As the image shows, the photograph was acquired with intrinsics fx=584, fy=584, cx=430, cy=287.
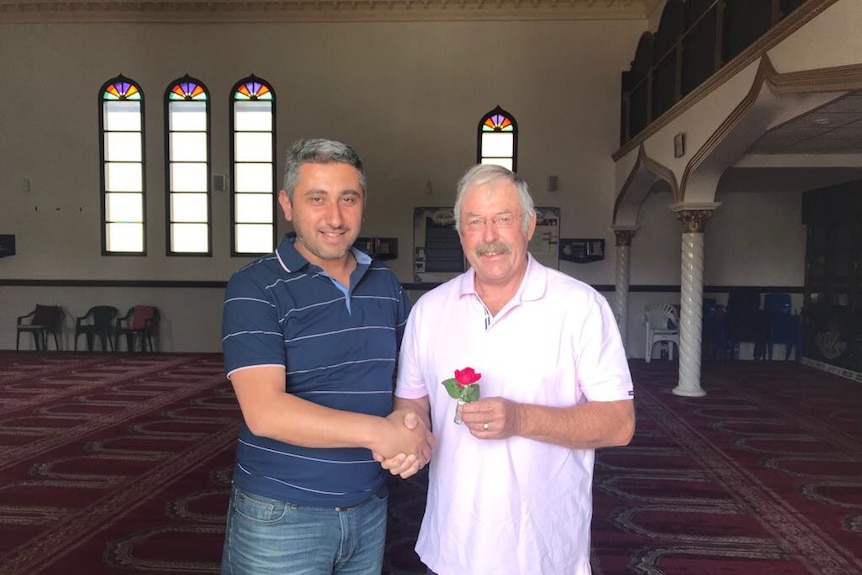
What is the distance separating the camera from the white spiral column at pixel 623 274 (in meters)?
10.1

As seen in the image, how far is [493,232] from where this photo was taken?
1.46 metres

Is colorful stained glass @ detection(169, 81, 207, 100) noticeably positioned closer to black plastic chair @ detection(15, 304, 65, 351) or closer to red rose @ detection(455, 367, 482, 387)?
black plastic chair @ detection(15, 304, 65, 351)

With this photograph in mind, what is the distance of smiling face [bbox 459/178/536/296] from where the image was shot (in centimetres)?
145

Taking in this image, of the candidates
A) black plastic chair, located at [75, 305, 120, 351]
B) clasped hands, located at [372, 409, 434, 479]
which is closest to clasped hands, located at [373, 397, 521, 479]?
clasped hands, located at [372, 409, 434, 479]

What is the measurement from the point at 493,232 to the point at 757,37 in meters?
5.12

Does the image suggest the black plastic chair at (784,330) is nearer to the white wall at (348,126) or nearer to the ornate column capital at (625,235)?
the white wall at (348,126)

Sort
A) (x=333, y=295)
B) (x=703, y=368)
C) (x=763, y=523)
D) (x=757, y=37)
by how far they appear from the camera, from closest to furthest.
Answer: (x=333, y=295) → (x=763, y=523) → (x=757, y=37) → (x=703, y=368)

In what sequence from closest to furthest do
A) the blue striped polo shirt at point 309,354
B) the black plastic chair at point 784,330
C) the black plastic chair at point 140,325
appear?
the blue striped polo shirt at point 309,354, the black plastic chair at point 784,330, the black plastic chair at point 140,325

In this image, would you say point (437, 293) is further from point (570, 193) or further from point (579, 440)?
point (570, 193)

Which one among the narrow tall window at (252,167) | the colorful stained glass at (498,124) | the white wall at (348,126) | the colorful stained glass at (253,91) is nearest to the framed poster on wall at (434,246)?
the white wall at (348,126)

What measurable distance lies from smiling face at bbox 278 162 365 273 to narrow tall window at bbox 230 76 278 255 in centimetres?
957

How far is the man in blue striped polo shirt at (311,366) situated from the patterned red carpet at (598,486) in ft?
6.38

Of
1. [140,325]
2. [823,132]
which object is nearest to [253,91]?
[140,325]

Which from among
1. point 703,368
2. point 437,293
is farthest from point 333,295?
point 703,368
